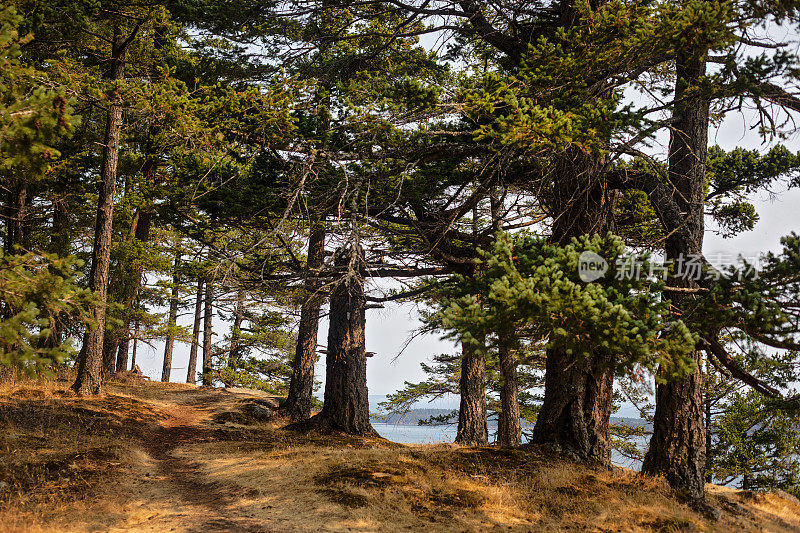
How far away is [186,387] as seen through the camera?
25766 millimetres

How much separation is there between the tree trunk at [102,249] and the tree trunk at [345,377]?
255 inches

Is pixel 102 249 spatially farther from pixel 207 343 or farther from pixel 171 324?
pixel 207 343

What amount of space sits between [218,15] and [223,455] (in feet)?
31.9

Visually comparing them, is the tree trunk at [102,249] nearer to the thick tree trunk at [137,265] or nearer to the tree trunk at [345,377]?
the thick tree trunk at [137,265]

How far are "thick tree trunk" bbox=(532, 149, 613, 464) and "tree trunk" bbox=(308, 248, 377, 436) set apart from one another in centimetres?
558

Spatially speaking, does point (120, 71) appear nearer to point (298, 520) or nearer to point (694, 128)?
point (298, 520)

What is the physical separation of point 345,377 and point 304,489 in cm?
586

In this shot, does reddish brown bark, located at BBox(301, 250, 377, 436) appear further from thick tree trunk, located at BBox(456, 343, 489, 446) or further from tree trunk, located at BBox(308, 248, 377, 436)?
thick tree trunk, located at BBox(456, 343, 489, 446)

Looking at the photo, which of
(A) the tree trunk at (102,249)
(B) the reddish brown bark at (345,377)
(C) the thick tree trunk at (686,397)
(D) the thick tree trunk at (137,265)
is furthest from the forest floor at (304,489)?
(D) the thick tree trunk at (137,265)

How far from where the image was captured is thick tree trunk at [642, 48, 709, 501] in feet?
26.3

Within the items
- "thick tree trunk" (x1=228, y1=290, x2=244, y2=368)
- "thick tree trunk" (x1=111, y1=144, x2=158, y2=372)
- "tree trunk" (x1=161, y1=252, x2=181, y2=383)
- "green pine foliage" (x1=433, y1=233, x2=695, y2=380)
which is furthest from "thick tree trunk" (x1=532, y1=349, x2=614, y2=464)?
"thick tree trunk" (x1=228, y1=290, x2=244, y2=368)

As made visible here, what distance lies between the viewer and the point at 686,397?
817 cm

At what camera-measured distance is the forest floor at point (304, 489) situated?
6543mm

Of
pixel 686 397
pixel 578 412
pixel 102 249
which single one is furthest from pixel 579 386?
pixel 102 249
